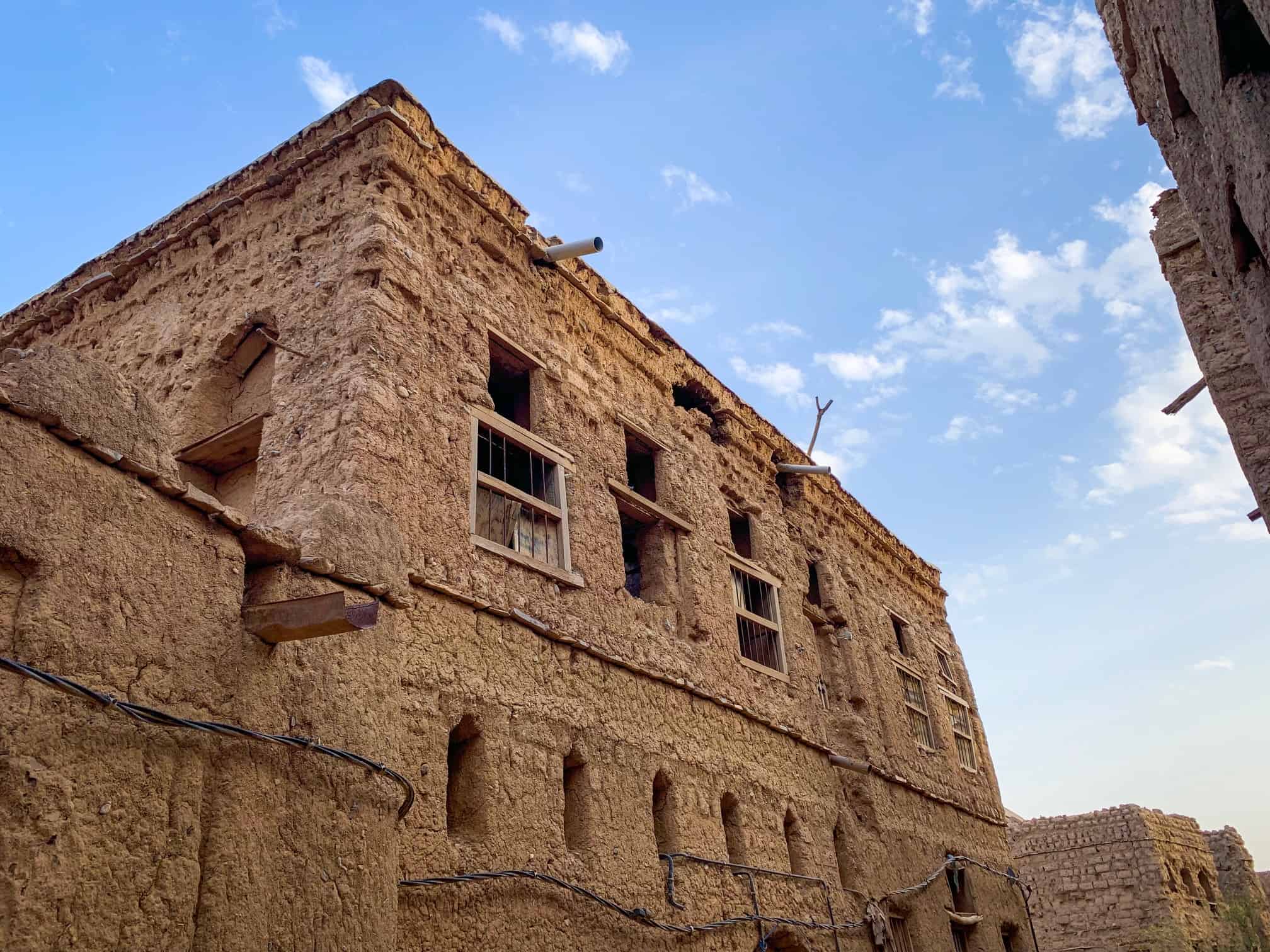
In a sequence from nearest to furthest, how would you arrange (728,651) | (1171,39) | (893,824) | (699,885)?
(1171,39) → (699,885) → (728,651) → (893,824)

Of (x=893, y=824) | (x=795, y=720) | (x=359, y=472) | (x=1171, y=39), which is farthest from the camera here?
(x=893, y=824)

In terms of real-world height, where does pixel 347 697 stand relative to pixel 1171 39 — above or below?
below

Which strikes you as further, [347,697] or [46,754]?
[347,697]

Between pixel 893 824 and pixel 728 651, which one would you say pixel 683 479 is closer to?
pixel 728 651

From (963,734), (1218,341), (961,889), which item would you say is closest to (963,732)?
(963,734)

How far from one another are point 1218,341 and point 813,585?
5.39 meters

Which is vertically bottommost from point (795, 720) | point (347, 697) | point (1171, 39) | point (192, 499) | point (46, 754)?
point (46, 754)

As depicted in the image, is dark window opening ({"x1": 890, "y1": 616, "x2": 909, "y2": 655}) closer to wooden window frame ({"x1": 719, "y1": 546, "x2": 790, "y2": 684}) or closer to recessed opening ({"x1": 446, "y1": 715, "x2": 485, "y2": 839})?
wooden window frame ({"x1": 719, "y1": 546, "x2": 790, "y2": 684})

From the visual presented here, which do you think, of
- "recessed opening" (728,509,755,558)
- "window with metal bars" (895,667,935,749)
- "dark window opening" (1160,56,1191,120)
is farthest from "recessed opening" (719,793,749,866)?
"dark window opening" (1160,56,1191,120)

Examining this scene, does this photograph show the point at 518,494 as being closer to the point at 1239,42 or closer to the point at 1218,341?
the point at 1239,42

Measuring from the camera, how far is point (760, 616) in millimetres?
10195

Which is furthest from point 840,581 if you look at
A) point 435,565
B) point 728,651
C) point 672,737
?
point 435,565

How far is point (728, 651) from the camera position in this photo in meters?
9.22

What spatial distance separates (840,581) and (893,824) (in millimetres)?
2934
